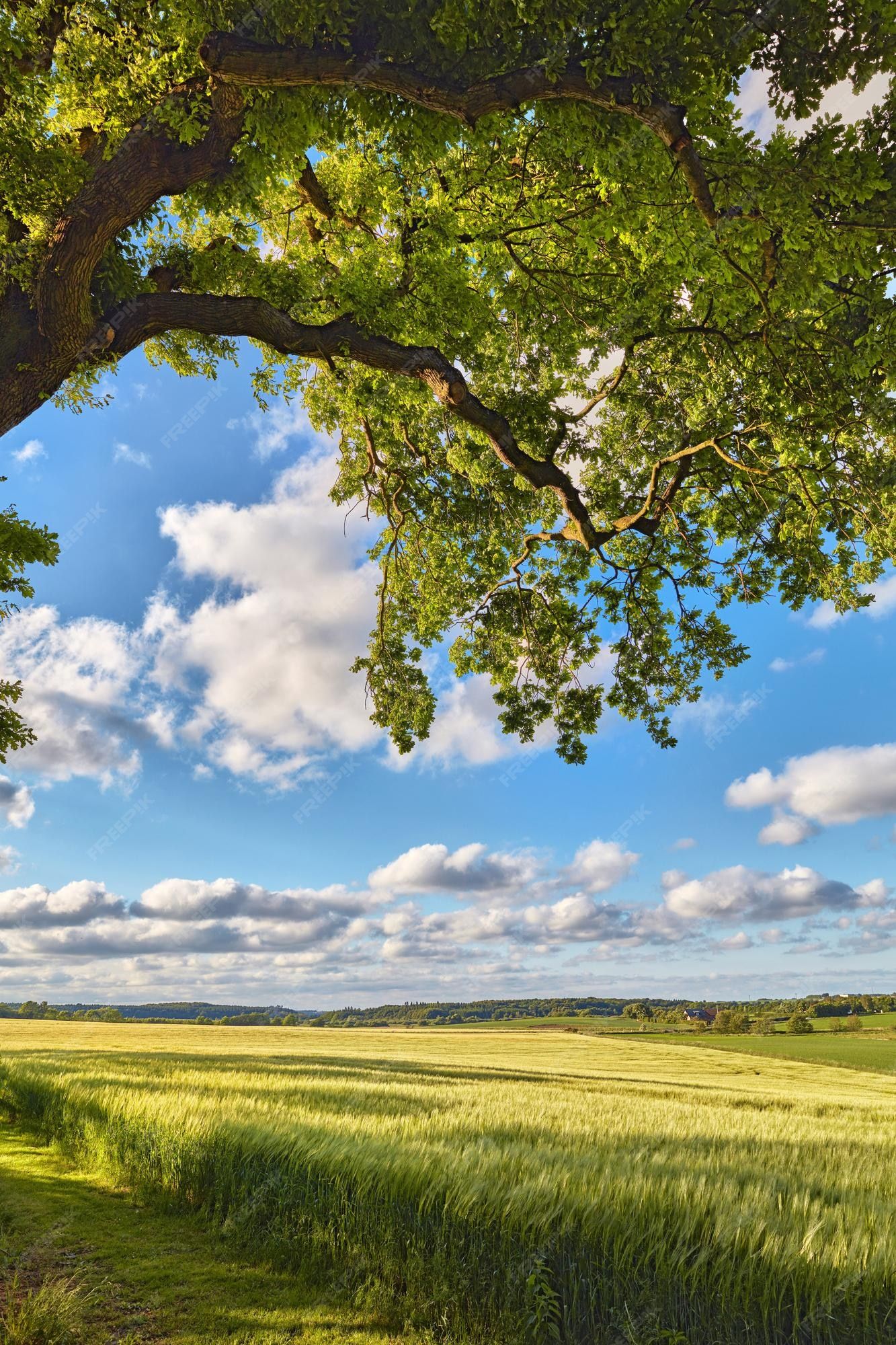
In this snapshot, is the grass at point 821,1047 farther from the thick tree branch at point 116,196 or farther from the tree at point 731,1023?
the thick tree branch at point 116,196

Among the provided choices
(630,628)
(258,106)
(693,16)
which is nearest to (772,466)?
(630,628)

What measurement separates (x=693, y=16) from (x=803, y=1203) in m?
9.00

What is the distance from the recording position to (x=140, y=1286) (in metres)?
4.83

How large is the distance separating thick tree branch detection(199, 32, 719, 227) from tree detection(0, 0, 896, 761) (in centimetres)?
3

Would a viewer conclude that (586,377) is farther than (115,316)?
Yes

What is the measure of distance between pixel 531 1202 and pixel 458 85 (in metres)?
8.51

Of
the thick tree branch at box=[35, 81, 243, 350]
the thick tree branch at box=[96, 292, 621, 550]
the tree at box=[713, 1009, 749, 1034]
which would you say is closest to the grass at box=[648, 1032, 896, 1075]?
the tree at box=[713, 1009, 749, 1034]

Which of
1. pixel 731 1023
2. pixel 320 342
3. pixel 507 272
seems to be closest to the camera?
pixel 320 342

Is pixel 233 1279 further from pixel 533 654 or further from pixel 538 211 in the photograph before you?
pixel 538 211

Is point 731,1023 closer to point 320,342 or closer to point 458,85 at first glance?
point 320,342

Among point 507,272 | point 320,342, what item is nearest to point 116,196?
point 320,342

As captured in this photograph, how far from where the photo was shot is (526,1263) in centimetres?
398

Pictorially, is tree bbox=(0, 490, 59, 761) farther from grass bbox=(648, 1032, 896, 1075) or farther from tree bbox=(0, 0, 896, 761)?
grass bbox=(648, 1032, 896, 1075)

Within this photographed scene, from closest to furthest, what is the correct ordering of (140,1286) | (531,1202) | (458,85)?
(531,1202) → (140,1286) → (458,85)
